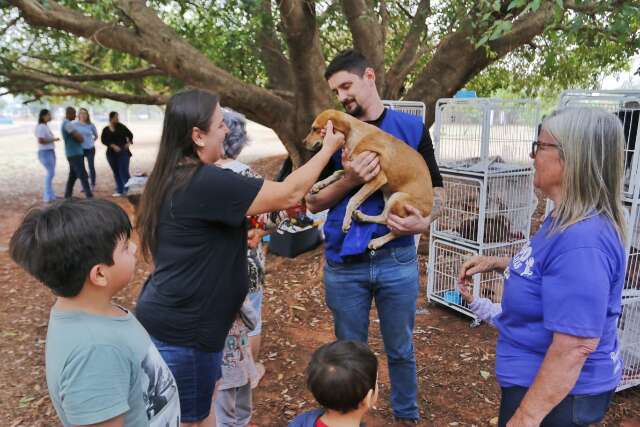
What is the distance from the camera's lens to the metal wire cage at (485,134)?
454 cm

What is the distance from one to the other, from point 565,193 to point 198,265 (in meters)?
1.47

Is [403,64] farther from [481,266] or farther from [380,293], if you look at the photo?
[481,266]

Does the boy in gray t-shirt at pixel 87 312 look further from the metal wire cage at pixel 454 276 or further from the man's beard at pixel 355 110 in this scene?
the metal wire cage at pixel 454 276

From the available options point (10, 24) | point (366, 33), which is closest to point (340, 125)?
point (366, 33)

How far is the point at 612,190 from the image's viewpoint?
1.55m

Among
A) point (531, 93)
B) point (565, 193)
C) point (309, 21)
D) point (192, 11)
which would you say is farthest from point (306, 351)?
point (531, 93)

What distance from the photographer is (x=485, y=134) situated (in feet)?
14.7

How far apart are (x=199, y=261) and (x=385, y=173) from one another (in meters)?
1.14

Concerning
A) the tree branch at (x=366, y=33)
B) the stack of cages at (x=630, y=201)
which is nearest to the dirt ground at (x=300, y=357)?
the stack of cages at (x=630, y=201)

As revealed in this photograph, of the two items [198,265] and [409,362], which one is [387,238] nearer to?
[409,362]

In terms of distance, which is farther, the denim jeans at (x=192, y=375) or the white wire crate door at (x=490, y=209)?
the white wire crate door at (x=490, y=209)

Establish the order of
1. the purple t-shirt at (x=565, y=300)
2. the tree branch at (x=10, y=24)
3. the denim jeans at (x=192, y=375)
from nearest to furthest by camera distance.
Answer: the purple t-shirt at (x=565, y=300)
the denim jeans at (x=192, y=375)
the tree branch at (x=10, y=24)

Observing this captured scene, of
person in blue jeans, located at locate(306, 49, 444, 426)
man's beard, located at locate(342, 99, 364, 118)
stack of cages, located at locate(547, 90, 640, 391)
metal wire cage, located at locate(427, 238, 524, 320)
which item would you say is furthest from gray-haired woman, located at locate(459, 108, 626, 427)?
metal wire cage, located at locate(427, 238, 524, 320)

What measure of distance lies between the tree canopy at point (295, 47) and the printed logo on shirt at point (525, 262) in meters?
3.26
